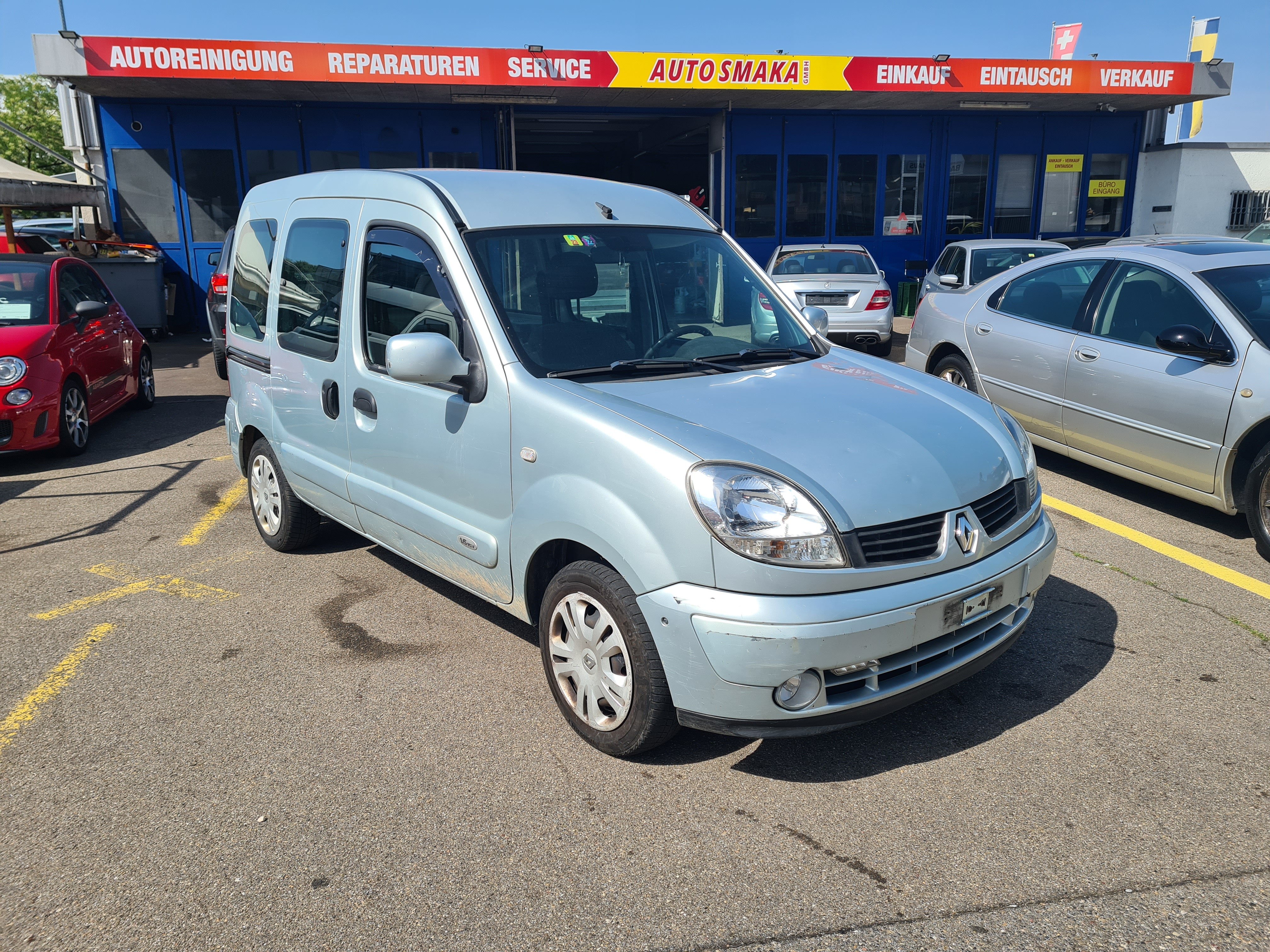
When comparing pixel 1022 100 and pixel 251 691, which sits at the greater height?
pixel 1022 100

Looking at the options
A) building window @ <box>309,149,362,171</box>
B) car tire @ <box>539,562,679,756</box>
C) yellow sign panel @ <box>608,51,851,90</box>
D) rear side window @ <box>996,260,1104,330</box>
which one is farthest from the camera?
building window @ <box>309,149,362,171</box>

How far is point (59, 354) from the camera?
7918 mm

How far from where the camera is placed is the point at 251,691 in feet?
12.6

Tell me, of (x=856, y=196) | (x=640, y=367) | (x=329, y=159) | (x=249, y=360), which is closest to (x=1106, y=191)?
(x=856, y=196)

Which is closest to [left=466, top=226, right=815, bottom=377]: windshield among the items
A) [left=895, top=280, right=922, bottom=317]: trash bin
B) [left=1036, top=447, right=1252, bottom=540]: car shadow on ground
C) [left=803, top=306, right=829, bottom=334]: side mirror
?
[left=803, top=306, right=829, bottom=334]: side mirror

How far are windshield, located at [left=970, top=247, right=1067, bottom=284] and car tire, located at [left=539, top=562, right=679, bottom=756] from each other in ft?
37.6

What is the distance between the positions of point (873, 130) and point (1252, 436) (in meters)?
17.2

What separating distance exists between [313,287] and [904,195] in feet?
61.1

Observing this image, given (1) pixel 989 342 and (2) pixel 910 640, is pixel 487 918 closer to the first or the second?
(2) pixel 910 640

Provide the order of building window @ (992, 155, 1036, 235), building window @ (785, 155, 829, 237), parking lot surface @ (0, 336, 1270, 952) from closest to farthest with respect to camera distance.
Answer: parking lot surface @ (0, 336, 1270, 952) → building window @ (785, 155, 829, 237) → building window @ (992, 155, 1036, 235)

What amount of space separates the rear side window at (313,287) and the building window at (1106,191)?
70.6 ft

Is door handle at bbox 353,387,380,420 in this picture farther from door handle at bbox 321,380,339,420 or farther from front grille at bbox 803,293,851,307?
front grille at bbox 803,293,851,307

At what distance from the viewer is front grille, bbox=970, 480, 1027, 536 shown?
10.5ft

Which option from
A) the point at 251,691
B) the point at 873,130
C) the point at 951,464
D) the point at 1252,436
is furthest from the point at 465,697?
the point at 873,130
